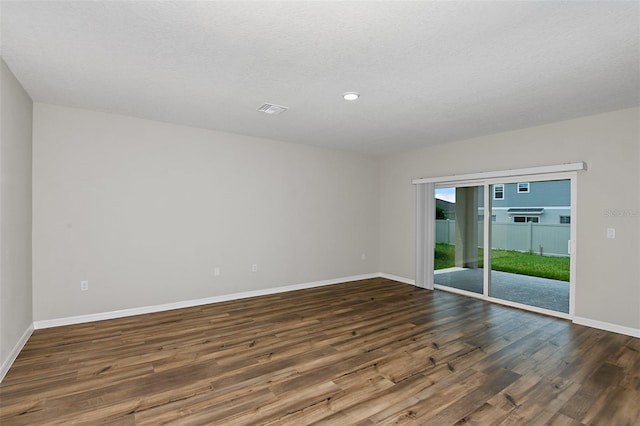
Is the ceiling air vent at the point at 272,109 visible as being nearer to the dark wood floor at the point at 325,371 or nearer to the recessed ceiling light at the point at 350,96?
the recessed ceiling light at the point at 350,96

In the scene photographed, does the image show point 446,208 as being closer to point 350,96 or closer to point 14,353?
point 350,96

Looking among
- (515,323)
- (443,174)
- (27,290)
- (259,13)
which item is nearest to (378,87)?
(259,13)

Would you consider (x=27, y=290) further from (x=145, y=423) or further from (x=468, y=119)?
(x=468, y=119)

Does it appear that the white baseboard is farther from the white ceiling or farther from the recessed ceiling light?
the recessed ceiling light

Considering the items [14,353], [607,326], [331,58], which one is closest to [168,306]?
[14,353]

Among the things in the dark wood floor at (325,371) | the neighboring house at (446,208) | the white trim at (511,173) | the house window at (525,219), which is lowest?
the dark wood floor at (325,371)

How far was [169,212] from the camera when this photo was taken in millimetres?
4480

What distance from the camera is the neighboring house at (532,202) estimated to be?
4.29 metres

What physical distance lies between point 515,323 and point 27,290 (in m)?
5.73

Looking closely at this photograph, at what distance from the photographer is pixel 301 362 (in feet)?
9.58

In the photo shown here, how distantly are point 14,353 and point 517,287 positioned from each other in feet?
20.5

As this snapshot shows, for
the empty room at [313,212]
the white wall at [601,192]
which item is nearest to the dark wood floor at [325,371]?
the empty room at [313,212]

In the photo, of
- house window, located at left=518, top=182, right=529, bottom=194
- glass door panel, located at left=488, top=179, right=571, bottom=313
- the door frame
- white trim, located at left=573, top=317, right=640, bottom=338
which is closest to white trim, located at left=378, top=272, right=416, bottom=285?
the door frame

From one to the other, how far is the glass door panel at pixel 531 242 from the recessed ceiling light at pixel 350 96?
9.83 ft
